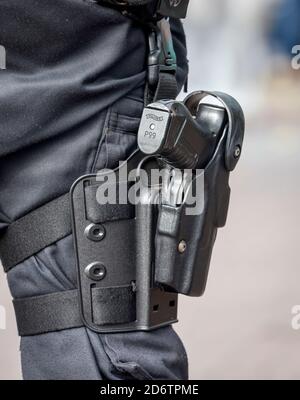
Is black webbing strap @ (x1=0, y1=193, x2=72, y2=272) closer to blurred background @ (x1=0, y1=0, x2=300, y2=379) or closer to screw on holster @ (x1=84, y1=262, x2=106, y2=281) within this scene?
screw on holster @ (x1=84, y1=262, x2=106, y2=281)

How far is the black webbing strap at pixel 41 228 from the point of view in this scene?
1.42 m

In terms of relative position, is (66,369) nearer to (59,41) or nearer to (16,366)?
(59,41)

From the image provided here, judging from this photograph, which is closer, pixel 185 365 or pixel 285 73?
pixel 185 365

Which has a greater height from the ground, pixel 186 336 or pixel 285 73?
pixel 285 73

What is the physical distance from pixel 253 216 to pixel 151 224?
2941 millimetres

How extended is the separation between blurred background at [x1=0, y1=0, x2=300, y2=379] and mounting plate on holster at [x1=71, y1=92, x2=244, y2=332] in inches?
43.2

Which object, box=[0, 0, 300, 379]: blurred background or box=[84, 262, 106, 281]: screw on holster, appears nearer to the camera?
box=[84, 262, 106, 281]: screw on holster

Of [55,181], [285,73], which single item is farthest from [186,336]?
[285,73]

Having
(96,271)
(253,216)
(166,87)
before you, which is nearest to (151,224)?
(96,271)

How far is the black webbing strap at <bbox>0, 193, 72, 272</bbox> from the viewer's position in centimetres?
142

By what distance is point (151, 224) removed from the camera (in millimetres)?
1446

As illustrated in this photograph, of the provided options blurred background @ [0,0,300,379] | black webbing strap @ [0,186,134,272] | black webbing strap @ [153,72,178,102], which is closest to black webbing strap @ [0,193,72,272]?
black webbing strap @ [0,186,134,272]

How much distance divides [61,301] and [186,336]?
1.45 meters
